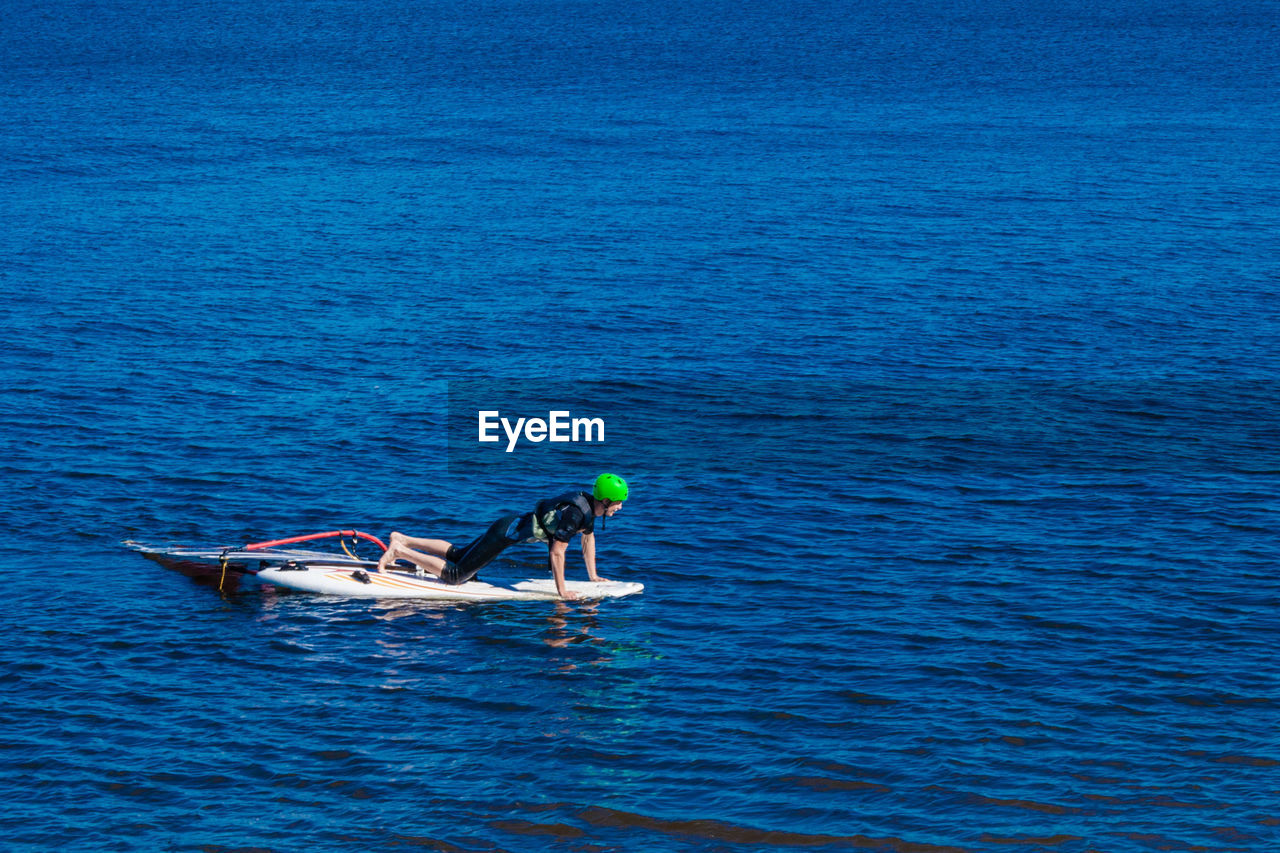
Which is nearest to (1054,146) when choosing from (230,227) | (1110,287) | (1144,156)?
(1144,156)

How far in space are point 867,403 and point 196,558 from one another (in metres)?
20.3

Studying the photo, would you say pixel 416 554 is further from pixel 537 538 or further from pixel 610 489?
pixel 610 489

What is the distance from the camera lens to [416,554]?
90.9ft

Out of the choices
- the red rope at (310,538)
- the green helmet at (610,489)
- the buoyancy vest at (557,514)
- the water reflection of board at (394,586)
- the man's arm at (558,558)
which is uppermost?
the green helmet at (610,489)

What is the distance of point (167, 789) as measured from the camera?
20.7 meters

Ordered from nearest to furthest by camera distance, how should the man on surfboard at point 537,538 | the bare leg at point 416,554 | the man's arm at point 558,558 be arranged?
1. the man on surfboard at point 537,538
2. the man's arm at point 558,558
3. the bare leg at point 416,554

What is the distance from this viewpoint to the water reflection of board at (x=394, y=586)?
27672 millimetres

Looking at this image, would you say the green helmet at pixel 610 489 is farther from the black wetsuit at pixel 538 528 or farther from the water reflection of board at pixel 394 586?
the water reflection of board at pixel 394 586

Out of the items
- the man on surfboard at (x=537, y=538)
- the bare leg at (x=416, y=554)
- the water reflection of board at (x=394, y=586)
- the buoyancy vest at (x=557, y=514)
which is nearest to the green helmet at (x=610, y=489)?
the man on surfboard at (x=537, y=538)

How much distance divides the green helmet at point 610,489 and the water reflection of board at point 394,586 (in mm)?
2481

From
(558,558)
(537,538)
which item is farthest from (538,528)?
(558,558)

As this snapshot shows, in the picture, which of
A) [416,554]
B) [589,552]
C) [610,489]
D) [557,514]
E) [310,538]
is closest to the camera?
[610,489]

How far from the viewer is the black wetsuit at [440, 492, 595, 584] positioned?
2636 cm

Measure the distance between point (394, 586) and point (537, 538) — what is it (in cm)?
323
